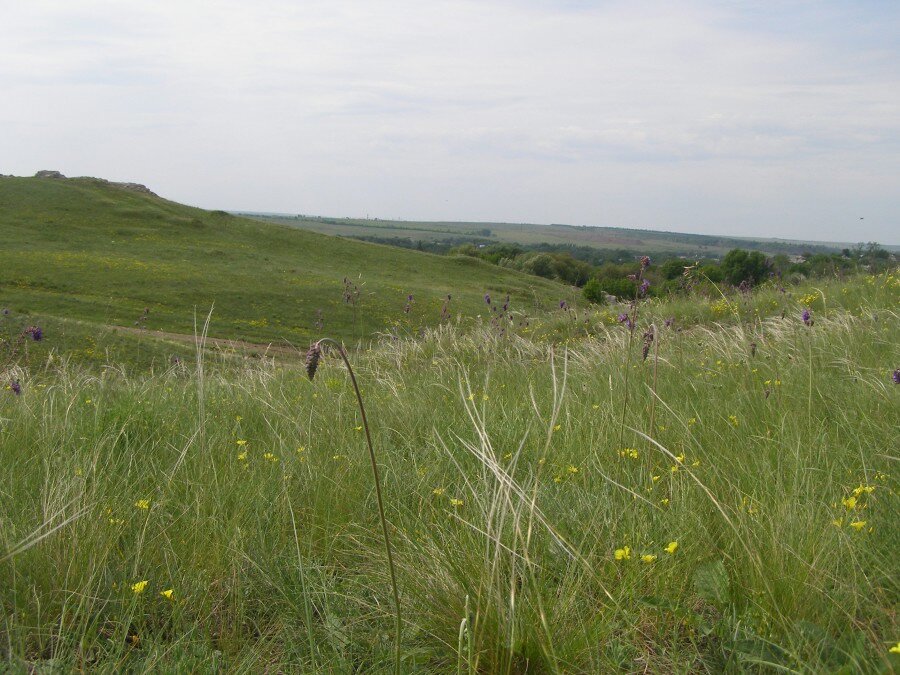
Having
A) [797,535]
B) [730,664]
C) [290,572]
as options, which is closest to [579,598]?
[730,664]

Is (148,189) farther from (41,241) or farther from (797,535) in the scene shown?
(797,535)

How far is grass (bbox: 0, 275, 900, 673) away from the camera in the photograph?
69.4 inches

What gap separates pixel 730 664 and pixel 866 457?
4.62ft

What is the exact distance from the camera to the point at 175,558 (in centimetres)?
219

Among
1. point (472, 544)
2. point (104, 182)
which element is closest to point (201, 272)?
point (104, 182)

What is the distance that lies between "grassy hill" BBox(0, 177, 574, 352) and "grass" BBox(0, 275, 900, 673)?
14435mm

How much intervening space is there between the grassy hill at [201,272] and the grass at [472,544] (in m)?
14.4

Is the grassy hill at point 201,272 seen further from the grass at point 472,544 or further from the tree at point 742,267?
the grass at point 472,544

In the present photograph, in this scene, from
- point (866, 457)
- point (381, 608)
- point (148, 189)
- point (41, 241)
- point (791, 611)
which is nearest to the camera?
point (791, 611)

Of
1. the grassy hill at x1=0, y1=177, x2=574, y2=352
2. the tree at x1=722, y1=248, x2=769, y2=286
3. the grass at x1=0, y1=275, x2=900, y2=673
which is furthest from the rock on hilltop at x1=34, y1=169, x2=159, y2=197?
the grass at x1=0, y1=275, x2=900, y2=673

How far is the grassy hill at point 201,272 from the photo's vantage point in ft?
91.8

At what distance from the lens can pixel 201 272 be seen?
119ft

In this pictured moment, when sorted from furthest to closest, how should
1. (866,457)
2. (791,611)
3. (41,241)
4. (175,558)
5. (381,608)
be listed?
(41,241) → (866,457) → (175,558) → (381,608) → (791,611)

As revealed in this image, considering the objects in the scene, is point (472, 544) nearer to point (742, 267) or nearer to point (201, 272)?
point (742, 267)
